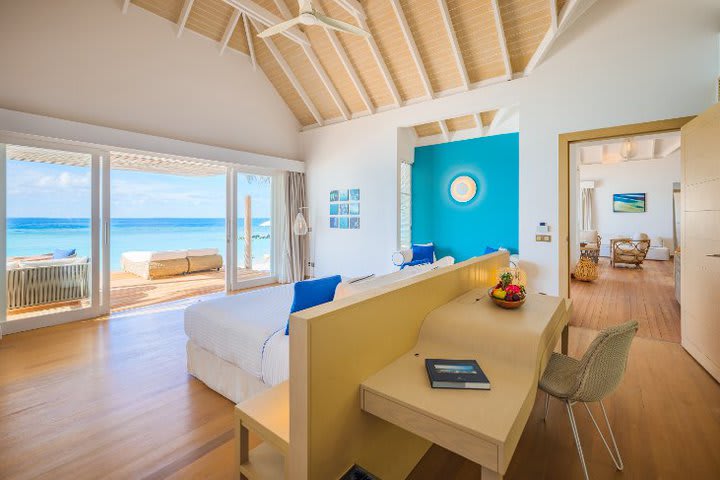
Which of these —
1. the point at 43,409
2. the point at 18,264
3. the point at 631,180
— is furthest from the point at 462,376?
the point at 631,180

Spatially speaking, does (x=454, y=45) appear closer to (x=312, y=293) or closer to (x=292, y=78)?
(x=292, y=78)

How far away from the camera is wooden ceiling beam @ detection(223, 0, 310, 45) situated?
13.3 feet

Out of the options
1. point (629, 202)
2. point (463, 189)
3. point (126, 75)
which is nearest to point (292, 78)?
point (126, 75)

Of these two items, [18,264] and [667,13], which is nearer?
[667,13]

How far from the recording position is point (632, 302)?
4910 millimetres

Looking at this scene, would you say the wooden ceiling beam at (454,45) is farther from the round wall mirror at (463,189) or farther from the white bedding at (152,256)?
the white bedding at (152,256)

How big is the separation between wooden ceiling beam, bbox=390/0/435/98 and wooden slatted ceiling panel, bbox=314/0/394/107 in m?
0.63

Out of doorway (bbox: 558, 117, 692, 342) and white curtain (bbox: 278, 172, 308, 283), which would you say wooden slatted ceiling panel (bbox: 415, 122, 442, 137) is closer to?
doorway (bbox: 558, 117, 692, 342)

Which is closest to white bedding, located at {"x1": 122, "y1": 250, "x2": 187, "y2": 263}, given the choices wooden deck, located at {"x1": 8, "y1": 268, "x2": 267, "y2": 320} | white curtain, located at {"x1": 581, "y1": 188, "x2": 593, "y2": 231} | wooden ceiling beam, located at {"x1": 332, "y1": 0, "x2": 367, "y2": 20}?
wooden deck, located at {"x1": 8, "y1": 268, "x2": 267, "y2": 320}

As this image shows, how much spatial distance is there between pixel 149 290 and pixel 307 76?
4.51 m

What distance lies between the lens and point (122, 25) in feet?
14.4

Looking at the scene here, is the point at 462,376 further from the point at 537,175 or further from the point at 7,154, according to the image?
the point at 7,154

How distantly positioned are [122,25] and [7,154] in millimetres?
2128

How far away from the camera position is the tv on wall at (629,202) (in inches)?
373
